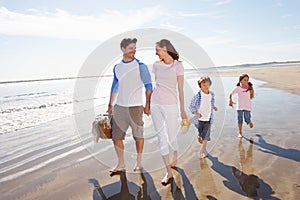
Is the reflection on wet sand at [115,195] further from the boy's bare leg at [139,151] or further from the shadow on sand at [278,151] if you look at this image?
the shadow on sand at [278,151]

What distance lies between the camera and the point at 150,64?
4.43 meters

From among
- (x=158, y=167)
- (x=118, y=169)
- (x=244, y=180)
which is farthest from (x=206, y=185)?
(x=118, y=169)

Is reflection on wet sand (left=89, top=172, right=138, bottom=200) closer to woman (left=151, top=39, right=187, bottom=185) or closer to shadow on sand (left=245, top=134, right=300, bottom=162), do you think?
woman (left=151, top=39, right=187, bottom=185)

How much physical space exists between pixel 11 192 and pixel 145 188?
2.08 m

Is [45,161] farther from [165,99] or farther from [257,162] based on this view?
[257,162]

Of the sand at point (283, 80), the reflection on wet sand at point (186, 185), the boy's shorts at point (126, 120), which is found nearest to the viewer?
the reflection on wet sand at point (186, 185)

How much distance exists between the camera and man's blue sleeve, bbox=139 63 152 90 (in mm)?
4082

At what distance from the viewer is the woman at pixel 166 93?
3.89m

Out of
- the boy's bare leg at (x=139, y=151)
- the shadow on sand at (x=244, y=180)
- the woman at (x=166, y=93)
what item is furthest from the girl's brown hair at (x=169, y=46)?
the shadow on sand at (x=244, y=180)

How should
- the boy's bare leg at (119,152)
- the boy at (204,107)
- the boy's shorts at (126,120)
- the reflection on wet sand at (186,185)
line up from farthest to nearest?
the boy at (204,107) < the boy's bare leg at (119,152) < the boy's shorts at (126,120) < the reflection on wet sand at (186,185)

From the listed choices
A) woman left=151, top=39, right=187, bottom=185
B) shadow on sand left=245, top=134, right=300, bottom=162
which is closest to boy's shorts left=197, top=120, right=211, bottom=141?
shadow on sand left=245, top=134, right=300, bottom=162

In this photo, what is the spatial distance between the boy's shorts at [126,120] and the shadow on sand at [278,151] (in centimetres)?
256

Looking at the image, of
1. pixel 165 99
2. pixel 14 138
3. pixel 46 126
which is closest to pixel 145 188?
pixel 165 99

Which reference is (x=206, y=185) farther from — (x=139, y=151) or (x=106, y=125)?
→ (x=106, y=125)
